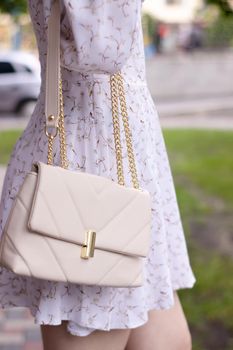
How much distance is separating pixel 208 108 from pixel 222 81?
16.2ft

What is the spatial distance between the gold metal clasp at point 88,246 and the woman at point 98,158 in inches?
4.4

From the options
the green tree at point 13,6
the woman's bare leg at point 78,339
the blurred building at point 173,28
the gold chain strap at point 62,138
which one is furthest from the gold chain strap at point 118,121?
the blurred building at point 173,28

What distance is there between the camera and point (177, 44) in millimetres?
31172

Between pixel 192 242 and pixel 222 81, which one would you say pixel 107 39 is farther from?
pixel 222 81

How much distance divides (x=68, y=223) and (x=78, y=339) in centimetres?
27

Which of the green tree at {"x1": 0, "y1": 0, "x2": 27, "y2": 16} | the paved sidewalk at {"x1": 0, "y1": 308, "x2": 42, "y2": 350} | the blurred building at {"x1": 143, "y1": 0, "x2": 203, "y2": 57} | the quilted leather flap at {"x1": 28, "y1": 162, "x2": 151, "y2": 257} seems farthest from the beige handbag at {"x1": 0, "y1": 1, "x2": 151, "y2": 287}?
the blurred building at {"x1": 143, "y1": 0, "x2": 203, "y2": 57}

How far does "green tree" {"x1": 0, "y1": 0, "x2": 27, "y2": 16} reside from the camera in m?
5.45

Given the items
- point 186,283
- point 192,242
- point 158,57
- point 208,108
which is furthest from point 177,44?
point 186,283

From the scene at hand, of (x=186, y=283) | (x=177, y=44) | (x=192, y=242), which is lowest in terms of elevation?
(x=177, y=44)

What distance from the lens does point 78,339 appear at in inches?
60.1

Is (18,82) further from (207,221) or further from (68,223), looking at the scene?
(68,223)

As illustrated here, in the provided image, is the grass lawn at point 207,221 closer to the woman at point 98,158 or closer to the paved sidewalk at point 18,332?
the paved sidewalk at point 18,332

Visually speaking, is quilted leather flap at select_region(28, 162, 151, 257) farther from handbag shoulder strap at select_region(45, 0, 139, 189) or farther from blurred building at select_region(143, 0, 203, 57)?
blurred building at select_region(143, 0, 203, 57)

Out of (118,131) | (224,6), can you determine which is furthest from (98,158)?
(224,6)
